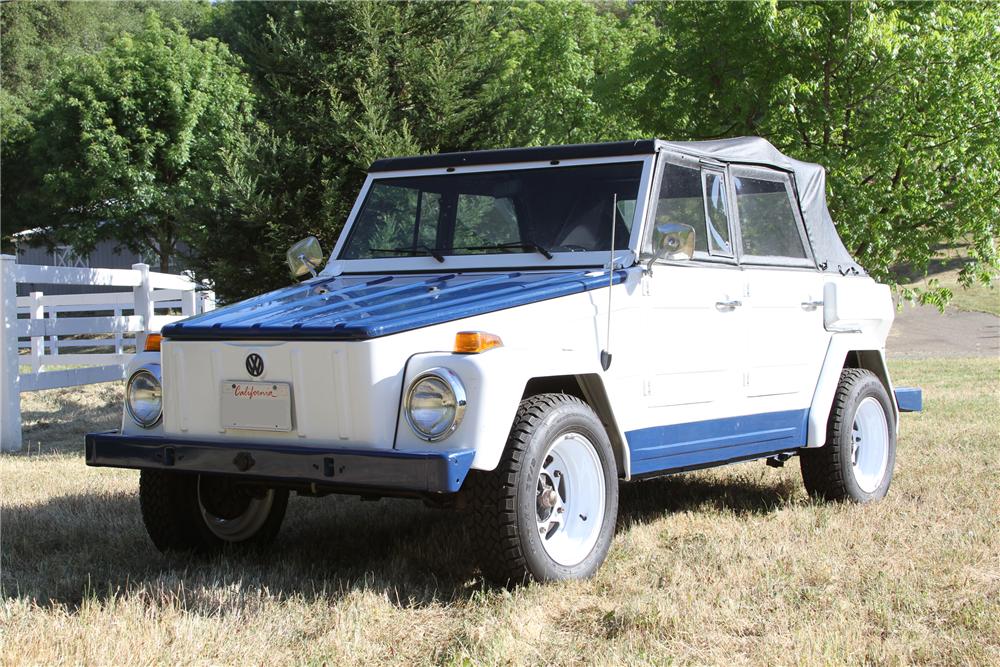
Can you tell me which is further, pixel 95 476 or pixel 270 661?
pixel 95 476

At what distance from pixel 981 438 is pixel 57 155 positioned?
2892 centimetres

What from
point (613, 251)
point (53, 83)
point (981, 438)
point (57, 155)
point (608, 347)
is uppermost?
point (53, 83)

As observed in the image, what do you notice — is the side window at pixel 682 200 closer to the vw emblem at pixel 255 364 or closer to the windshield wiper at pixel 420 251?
the windshield wiper at pixel 420 251

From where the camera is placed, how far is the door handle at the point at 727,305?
5875 mm

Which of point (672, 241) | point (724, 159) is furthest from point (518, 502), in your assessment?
point (724, 159)

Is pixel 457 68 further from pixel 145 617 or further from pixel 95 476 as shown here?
pixel 145 617

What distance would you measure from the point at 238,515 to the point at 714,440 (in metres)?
2.49

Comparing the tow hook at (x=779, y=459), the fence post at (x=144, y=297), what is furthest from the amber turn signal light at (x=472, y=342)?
the fence post at (x=144, y=297)

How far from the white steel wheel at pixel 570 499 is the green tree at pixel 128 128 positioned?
27.4 m

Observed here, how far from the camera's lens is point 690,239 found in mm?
5336

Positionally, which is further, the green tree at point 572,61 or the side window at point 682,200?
the green tree at point 572,61

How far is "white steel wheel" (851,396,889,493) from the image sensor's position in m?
7.02

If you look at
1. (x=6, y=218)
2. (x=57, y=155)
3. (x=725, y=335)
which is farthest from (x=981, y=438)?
(x=6, y=218)

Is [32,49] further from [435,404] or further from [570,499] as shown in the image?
[435,404]
